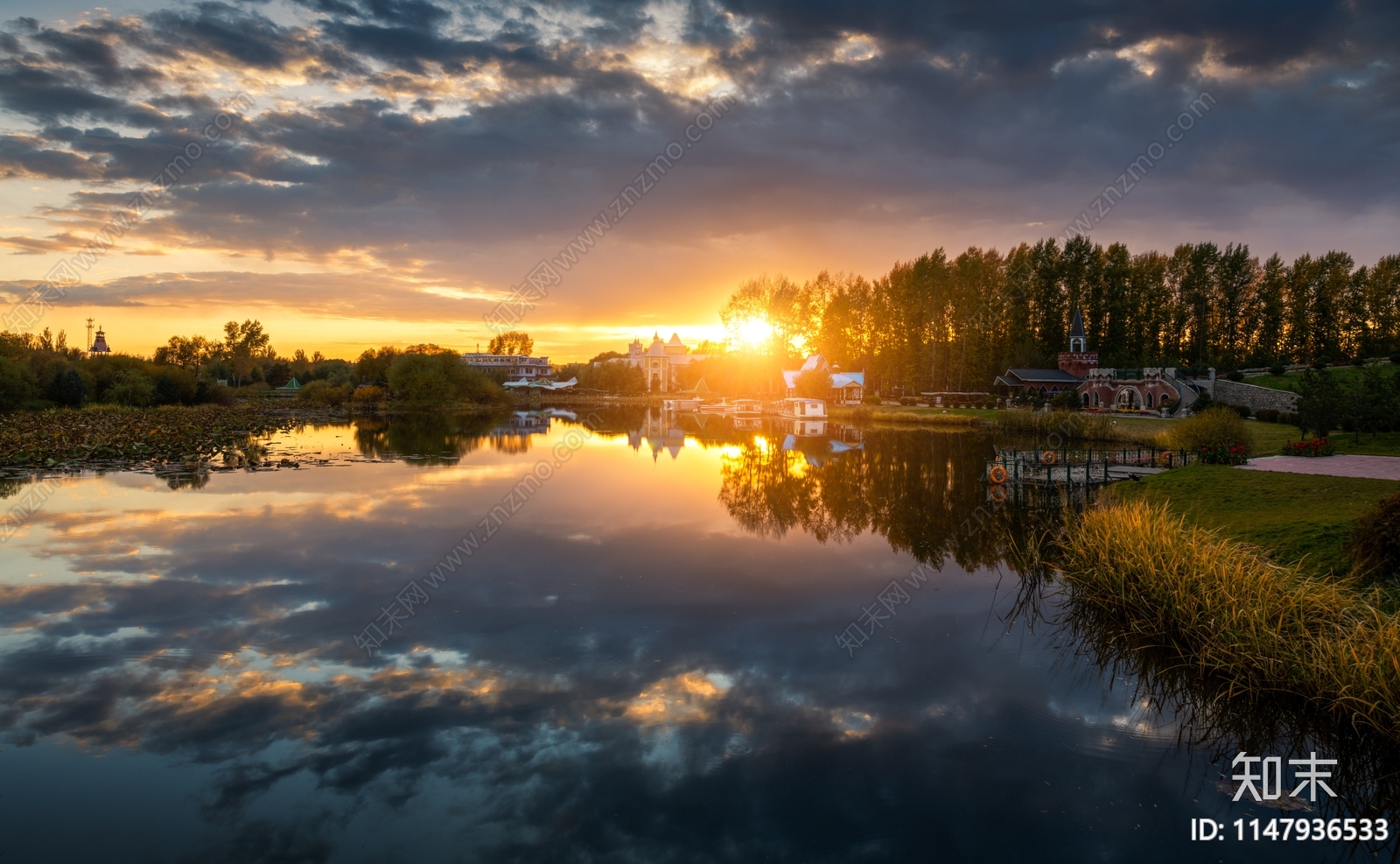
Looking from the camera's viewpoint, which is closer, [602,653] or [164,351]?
[602,653]

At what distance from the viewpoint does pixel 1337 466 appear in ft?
65.1

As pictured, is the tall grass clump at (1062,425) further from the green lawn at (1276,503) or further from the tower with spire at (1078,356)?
the tower with spire at (1078,356)

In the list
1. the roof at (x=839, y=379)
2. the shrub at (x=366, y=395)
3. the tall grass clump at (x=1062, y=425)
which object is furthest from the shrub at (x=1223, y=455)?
the shrub at (x=366, y=395)

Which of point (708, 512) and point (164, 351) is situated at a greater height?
point (164, 351)

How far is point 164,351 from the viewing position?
79.5 metres

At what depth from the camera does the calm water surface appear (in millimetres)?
5531

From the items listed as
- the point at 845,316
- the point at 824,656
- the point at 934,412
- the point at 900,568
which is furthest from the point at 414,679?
the point at 845,316

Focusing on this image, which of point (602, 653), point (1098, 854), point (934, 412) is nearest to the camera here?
point (1098, 854)

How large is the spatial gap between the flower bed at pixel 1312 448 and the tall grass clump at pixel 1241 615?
16288mm

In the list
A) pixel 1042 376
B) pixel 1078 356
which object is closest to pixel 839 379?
pixel 1042 376

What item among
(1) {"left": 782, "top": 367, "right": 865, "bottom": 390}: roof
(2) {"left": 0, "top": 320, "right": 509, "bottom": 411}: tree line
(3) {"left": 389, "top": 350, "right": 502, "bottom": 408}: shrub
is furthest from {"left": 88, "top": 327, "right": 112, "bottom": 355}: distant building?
(1) {"left": 782, "top": 367, "right": 865, "bottom": 390}: roof

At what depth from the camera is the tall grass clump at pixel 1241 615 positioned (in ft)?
22.3

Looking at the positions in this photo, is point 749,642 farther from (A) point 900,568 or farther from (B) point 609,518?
(B) point 609,518

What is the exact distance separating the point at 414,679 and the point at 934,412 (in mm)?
50944
